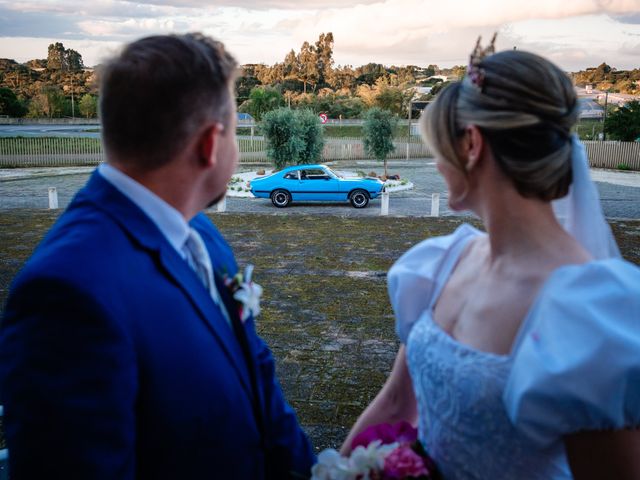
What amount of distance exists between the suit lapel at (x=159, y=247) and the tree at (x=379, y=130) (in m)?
25.6

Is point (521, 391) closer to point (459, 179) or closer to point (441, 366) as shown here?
point (441, 366)

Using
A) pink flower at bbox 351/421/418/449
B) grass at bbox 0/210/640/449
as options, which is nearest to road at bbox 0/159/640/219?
grass at bbox 0/210/640/449

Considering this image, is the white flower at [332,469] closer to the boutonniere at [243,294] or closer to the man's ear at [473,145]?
the boutonniere at [243,294]

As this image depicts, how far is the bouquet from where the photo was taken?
1.63m

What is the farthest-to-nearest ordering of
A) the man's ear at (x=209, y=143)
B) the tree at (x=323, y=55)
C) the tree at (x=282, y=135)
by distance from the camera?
the tree at (x=323, y=55) < the tree at (x=282, y=135) < the man's ear at (x=209, y=143)

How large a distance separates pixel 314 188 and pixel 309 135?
317 inches

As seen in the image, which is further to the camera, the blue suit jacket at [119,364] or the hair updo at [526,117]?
the hair updo at [526,117]

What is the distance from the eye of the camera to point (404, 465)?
163 cm

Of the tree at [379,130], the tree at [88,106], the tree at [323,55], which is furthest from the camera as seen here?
the tree at [323,55]

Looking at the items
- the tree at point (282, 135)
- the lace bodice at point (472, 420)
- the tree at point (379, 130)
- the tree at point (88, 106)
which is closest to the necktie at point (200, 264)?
the lace bodice at point (472, 420)

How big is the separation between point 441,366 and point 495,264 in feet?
1.09

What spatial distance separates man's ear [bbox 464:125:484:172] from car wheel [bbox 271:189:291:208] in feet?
51.5

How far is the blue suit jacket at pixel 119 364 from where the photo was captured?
4.00 feet

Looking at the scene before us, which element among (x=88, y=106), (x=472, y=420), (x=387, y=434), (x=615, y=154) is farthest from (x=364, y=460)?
(x=88, y=106)
